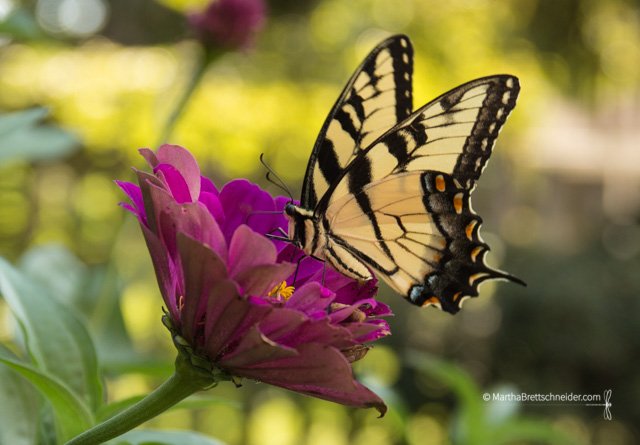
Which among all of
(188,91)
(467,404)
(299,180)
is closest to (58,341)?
(467,404)

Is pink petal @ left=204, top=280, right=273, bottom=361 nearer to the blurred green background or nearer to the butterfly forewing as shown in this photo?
the butterfly forewing

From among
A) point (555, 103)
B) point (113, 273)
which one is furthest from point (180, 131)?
point (555, 103)

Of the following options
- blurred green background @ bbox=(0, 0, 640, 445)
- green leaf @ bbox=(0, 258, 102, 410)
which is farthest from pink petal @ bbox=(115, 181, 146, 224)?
blurred green background @ bbox=(0, 0, 640, 445)

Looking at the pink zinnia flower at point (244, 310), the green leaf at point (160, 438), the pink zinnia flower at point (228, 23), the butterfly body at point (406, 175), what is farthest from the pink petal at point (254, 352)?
the pink zinnia flower at point (228, 23)

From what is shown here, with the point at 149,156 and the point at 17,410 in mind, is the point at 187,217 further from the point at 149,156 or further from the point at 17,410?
the point at 17,410

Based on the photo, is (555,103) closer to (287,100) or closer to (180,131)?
(287,100)

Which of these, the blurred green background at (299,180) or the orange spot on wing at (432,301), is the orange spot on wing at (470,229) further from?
the blurred green background at (299,180)
